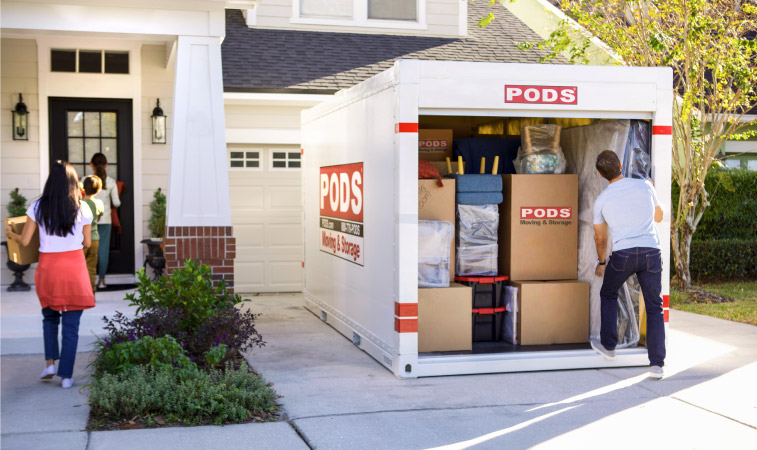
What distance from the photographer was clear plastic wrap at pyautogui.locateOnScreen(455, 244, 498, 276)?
7855 millimetres

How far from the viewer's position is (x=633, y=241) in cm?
698

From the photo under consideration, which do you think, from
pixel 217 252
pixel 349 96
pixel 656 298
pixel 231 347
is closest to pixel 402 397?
pixel 231 347

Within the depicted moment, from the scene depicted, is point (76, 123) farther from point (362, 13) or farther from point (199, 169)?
point (362, 13)

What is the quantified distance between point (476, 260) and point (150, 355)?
3.07 meters

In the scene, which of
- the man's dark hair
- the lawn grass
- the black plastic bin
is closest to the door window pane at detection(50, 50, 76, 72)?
the black plastic bin

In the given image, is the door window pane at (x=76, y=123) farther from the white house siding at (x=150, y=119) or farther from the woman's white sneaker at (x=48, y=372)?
the woman's white sneaker at (x=48, y=372)

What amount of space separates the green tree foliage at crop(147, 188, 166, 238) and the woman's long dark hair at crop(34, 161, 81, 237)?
4.28 m

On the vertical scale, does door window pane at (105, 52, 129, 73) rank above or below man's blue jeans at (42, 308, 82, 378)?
above

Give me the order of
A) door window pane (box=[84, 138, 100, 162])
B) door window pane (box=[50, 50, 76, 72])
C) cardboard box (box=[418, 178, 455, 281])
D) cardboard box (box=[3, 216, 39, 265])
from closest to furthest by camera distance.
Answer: cardboard box (box=[3, 216, 39, 265]) → cardboard box (box=[418, 178, 455, 281]) → door window pane (box=[50, 50, 76, 72]) → door window pane (box=[84, 138, 100, 162])

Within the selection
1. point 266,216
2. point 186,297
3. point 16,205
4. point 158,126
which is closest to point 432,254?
point 186,297

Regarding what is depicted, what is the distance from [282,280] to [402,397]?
21.3ft

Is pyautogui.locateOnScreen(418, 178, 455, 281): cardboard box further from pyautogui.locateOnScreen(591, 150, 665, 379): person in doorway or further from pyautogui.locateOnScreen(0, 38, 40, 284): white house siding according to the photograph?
pyautogui.locateOnScreen(0, 38, 40, 284): white house siding

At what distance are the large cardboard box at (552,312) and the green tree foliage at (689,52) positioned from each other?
4.48m

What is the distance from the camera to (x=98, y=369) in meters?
6.91
